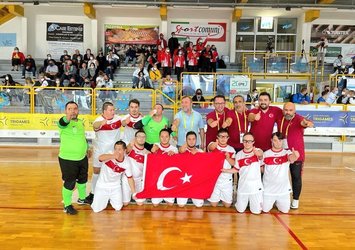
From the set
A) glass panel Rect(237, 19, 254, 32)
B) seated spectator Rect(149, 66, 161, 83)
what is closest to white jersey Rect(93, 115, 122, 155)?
seated spectator Rect(149, 66, 161, 83)

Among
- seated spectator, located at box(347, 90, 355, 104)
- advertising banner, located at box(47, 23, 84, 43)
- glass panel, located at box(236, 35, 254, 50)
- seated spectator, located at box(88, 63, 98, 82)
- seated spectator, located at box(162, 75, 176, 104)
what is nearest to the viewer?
seated spectator, located at box(347, 90, 355, 104)

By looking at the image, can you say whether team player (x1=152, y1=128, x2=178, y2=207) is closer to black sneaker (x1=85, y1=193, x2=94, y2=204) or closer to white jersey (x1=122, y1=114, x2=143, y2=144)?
white jersey (x1=122, y1=114, x2=143, y2=144)

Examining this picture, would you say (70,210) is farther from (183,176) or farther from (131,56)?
(131,56)

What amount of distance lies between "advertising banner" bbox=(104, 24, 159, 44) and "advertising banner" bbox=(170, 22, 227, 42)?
3.31 ft

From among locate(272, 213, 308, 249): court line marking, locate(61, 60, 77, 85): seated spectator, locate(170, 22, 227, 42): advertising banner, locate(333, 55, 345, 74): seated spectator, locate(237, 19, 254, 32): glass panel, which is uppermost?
locate(237, 19, 254, 32): glass panel

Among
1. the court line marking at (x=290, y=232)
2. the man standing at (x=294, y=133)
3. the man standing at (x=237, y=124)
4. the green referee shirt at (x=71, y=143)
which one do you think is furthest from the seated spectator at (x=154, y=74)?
the court line marking at (x=290, y=232)

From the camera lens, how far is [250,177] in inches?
215

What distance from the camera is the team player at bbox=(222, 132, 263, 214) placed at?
17.8 ft

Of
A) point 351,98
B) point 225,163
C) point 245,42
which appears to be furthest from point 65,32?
point 225,163

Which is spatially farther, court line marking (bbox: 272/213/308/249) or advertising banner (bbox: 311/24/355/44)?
advertising banner (bbox: 311/24/355/44)

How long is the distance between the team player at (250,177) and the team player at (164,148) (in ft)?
3.22

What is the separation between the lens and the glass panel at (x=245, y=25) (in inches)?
766

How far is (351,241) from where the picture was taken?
15.1 ft

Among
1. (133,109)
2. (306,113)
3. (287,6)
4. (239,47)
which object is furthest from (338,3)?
(133,109)
